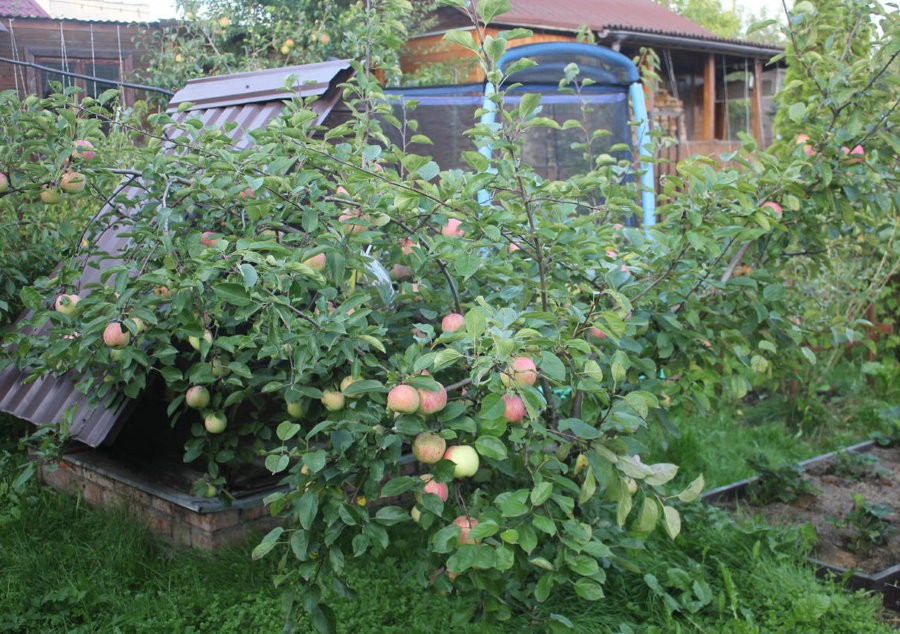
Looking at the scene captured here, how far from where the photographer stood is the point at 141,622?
2662 millimetres

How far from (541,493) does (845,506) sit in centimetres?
268

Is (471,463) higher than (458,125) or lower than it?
lower

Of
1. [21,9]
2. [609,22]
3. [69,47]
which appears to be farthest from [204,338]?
[609,22]

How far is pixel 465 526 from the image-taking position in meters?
1.87

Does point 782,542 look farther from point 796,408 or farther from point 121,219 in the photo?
point 121,219

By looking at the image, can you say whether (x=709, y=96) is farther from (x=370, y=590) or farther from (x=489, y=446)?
(x=489, y=446)

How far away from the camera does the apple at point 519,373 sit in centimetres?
161

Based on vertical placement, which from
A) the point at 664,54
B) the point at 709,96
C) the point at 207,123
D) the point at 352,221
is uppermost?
the point at 664,54

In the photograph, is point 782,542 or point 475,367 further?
point 782,542

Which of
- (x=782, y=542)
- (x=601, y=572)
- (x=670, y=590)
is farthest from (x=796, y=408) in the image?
(x=601, y=572)

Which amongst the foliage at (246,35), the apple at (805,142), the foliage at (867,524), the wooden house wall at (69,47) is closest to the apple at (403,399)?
the apple at (805,142)

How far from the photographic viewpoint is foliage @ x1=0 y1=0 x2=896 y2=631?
1812mm

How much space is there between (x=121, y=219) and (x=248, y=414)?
2.91ft

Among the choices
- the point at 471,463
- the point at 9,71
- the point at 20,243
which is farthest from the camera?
the point at 9,71
